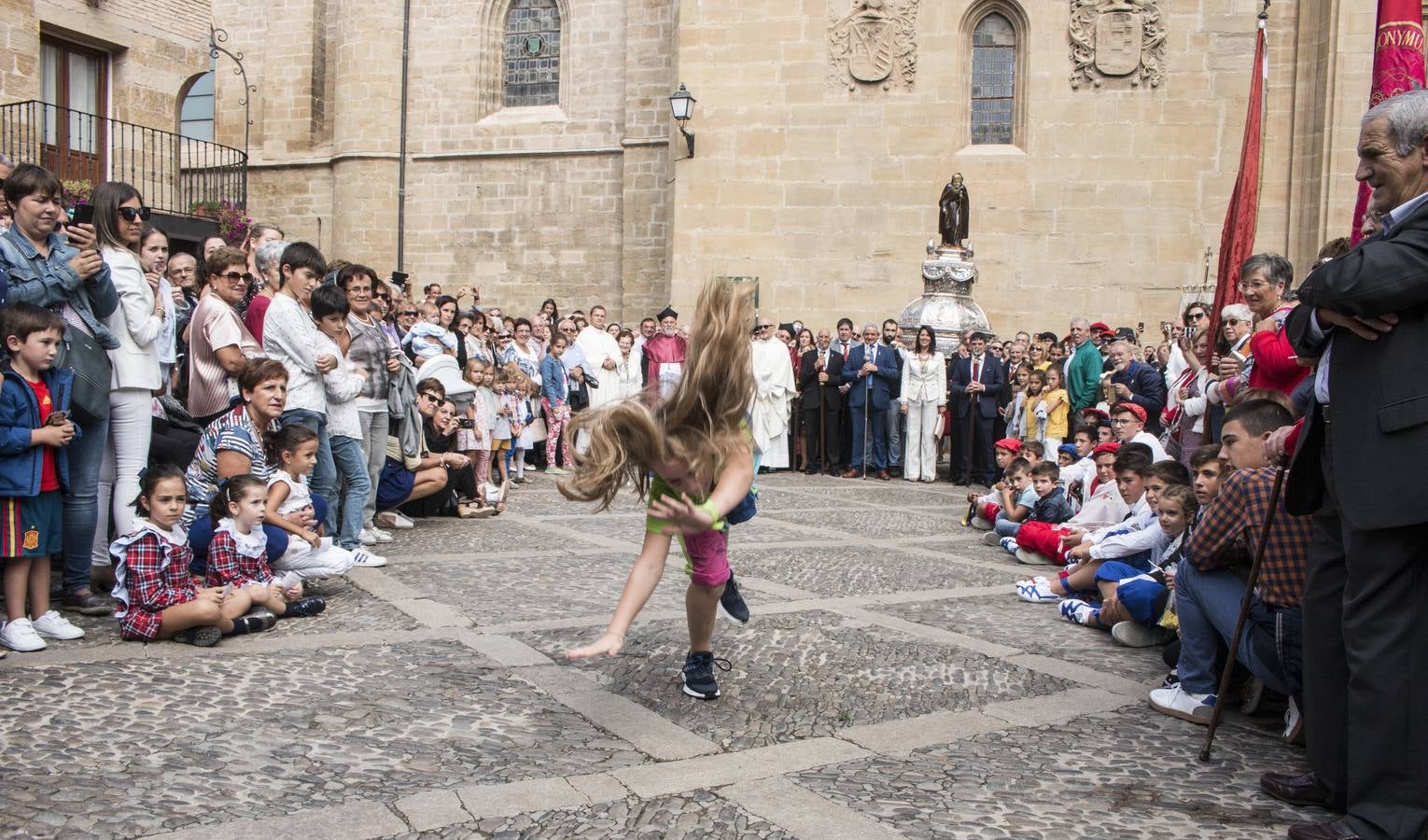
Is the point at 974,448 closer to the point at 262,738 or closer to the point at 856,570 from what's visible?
the point at 856,570

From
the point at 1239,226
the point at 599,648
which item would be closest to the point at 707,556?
the point at 599,648

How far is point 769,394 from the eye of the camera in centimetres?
1563

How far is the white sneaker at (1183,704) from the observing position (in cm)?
451

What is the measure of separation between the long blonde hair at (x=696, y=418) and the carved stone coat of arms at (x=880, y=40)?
17.0 m

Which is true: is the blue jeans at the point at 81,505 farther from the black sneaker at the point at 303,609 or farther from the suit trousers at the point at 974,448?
the suit trousers at the point at 974,448

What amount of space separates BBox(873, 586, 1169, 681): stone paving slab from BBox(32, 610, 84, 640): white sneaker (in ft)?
12.8

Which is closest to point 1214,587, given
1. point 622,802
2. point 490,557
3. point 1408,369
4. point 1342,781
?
point 1342,781

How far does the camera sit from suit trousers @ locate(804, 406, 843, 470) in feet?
51.8

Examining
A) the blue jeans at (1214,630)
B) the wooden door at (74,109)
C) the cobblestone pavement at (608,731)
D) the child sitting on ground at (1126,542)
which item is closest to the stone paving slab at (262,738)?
the cobblestone pavement at (608,731)

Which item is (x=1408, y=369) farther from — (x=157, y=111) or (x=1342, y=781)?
(x=157, y=111)

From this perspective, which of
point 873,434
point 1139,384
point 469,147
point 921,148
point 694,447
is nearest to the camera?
point 694,447

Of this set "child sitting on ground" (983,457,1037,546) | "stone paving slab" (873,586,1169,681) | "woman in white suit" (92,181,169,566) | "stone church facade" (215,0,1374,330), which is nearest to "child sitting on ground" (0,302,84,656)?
"woman in white suit" (92,181,169,566)

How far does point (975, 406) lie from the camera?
14859 mm

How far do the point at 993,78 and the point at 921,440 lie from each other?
8535 mm
